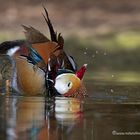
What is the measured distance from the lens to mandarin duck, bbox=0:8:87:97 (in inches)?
331

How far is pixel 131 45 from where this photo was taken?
958 centimetres

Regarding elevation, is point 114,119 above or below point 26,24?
below

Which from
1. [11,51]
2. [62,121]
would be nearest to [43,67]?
[11,51]

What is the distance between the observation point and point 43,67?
859cm

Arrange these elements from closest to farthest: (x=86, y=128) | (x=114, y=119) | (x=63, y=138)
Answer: (x=63, y=138) < (x=86, y=128) < (x=114, y=119)

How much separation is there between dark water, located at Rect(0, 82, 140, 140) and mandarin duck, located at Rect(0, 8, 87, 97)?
0.46m

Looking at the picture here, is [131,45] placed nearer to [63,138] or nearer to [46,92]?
[46,92]

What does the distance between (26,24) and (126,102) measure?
264cm

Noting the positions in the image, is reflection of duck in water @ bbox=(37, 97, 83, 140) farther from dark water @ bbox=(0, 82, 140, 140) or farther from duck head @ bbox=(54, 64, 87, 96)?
duck head @ bbox=(54, 64, 87, 96)

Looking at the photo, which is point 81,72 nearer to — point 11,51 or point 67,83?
point 67,83

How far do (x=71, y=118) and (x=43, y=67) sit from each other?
309 centimetres

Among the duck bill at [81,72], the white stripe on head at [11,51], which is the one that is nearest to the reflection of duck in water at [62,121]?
the duck bill at [81,72]

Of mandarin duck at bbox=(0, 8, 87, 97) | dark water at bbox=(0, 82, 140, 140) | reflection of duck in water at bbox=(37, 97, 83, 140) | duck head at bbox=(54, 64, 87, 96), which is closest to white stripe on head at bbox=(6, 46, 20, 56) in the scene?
mandarin duck at bbox=(0, 8, 87, 97)

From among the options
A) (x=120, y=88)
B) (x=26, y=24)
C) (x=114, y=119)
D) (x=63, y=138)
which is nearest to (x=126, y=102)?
(x=120, y=88)
